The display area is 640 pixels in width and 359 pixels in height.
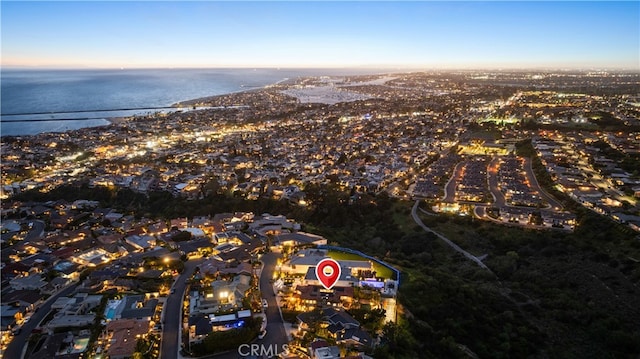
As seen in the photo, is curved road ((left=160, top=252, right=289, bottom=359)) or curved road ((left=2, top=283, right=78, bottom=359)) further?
curved road ((left=2, top=283, right=78, bottom=359))

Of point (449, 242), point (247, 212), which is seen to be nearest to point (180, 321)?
point (247, 212)

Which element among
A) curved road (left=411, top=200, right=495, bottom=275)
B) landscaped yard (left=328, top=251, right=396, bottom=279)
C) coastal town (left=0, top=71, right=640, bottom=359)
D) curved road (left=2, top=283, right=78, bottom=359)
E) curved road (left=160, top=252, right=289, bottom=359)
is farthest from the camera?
curved road (left=411, top=200, right=495, bottom=275)

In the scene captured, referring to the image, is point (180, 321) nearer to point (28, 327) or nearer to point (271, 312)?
point (271, 312)

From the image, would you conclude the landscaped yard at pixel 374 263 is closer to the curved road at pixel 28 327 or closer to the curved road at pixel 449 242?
the curved road at pixel 449 242

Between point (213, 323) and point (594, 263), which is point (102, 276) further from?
point (594, 263)

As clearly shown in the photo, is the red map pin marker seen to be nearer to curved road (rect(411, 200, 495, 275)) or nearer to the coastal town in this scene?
the coastal town

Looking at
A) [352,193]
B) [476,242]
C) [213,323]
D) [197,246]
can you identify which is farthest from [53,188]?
[476,242]

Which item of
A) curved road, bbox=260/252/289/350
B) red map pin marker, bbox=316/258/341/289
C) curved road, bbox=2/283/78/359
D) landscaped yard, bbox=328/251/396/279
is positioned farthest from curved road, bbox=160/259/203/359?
landscaped yard, bbox=328/251/396/279

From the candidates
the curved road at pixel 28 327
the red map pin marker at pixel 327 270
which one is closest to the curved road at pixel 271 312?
the red map pin marker at pixel 327 270
